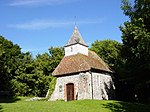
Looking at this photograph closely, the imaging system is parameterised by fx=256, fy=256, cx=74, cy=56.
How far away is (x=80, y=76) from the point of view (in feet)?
111

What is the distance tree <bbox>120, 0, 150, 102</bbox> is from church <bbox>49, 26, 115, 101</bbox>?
3893mm

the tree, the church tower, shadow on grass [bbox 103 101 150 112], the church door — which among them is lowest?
shadow on grass [bbox 103 101 150 112]

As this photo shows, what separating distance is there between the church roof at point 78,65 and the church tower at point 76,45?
0.74 meters

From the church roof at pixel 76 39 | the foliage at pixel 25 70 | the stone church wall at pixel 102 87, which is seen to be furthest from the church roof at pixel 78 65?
the foliage at pixel 25 70

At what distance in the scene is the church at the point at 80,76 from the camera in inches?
1323

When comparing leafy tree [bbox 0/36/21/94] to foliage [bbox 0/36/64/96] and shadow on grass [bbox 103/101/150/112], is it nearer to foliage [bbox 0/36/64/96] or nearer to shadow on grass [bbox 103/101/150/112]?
foliage [bbox 0/36/64/96]

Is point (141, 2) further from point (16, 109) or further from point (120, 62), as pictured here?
point (120, 62)

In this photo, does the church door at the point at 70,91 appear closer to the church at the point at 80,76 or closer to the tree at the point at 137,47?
the church at the point at 80,76

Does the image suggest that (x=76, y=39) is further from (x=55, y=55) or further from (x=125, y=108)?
(x=55, y=55)

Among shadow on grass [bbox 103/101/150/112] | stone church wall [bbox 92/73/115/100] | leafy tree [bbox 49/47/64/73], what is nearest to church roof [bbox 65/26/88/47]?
stone church wall [bbox 92/73/115/100]

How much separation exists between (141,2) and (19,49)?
39.9 m

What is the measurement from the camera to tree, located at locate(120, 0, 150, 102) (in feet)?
64.8

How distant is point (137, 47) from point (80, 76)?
13765mm

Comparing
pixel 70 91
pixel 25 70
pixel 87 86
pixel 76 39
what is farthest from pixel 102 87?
pixel 25 70
